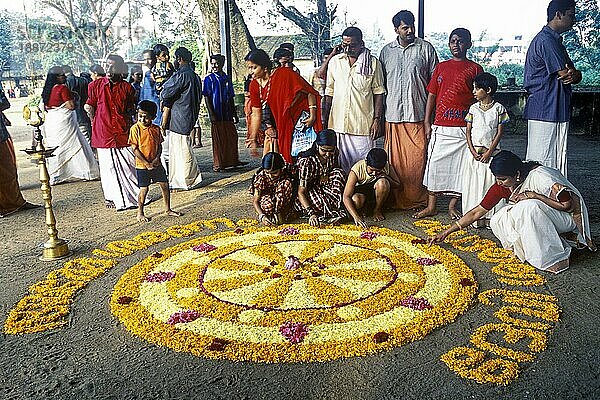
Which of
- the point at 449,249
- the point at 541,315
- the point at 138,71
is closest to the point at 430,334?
the point at 541,315

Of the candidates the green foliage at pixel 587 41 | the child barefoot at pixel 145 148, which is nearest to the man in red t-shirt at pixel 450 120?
the child barefoot at pixel 145 148

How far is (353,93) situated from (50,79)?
16.0 feet

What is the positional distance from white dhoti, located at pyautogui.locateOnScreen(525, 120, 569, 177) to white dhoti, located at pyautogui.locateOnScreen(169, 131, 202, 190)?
4.72m

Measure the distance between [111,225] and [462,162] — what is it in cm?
397

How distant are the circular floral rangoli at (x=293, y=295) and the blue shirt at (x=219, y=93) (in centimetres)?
438

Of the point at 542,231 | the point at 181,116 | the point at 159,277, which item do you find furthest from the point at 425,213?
the point at 181,116

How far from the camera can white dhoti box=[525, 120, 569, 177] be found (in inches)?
218

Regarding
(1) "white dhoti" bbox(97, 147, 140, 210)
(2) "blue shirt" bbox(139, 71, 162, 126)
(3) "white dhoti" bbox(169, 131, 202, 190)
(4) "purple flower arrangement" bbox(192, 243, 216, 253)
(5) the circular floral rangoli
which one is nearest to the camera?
(5) the circular floral rangoli

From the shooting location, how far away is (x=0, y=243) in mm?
5828

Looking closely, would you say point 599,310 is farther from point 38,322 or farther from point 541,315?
point 38,322

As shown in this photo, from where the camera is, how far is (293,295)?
411 centimetres

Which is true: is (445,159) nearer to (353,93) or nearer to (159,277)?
A: (353,93)

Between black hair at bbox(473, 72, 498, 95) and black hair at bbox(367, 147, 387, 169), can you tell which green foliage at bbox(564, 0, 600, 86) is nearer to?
black hair at bbox(473, 72, 498, 95)

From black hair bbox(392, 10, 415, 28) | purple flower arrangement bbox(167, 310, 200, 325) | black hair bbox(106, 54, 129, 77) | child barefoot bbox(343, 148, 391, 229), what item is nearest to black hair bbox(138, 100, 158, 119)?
black hair bbox(106, 54, 129, 77)
